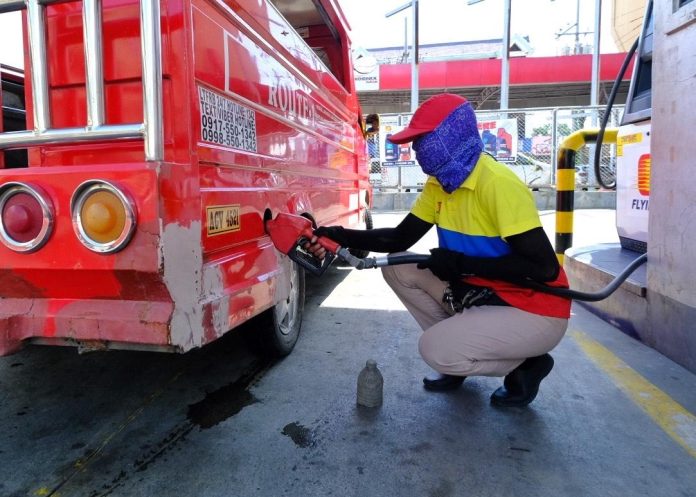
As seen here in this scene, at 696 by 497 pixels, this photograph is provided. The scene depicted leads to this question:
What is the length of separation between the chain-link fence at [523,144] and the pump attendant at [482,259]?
34.8 feet

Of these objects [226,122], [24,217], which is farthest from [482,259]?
[24,217]

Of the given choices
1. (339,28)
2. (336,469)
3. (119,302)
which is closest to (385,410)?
(336,469)

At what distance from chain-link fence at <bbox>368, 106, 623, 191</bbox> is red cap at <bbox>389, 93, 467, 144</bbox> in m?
10.6

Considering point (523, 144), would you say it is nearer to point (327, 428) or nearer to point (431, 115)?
point (431, 115)

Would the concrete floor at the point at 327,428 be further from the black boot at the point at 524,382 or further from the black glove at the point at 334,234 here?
the black glove at the point at 334,234

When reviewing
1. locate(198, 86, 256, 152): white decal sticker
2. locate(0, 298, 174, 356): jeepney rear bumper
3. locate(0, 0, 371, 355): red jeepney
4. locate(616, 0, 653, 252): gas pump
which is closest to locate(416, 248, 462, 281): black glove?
locate(0, 0, 371, 355): red jeepney

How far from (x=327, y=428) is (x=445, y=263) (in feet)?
3.03

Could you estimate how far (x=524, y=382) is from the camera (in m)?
2.46

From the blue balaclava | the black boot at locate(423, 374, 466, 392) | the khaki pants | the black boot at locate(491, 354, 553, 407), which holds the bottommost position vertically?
the black boot at locate(423, 374, 466, 392)

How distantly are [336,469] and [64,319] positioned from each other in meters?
1.16

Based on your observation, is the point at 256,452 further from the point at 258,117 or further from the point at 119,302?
the point at 258,117

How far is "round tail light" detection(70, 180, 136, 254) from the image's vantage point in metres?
1.67

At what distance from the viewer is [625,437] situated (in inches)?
89.0

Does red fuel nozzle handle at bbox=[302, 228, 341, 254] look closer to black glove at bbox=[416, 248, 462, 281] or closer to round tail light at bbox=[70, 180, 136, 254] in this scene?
black glove at bbox=[416, 248, 462, 281]
